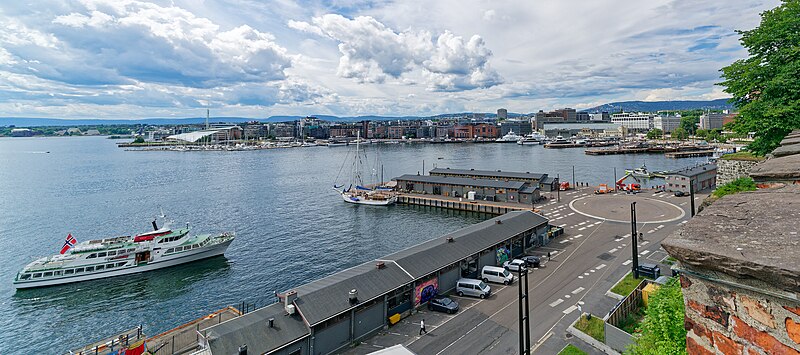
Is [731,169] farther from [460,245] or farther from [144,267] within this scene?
[144,267]

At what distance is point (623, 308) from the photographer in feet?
56.0

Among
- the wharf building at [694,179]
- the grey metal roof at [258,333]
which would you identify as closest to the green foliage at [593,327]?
the grey metal roof at [258,333]

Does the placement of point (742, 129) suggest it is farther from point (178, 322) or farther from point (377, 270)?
point (178, 322)

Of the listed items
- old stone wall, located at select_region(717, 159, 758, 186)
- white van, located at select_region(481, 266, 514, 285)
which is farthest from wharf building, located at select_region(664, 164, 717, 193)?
white van, located at select_region(481, 266, 514, 285)

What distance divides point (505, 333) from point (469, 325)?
180cm

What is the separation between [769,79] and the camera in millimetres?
16312

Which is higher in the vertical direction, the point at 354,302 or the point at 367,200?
the point at 367,200

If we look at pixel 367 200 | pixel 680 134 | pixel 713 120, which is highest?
pixel 713 120

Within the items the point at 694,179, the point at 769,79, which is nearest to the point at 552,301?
the point at 769,79

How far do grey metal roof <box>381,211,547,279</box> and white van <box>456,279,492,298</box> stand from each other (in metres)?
1.43

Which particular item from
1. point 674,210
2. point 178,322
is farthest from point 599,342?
point 674,210

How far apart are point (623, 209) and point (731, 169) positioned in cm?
1702

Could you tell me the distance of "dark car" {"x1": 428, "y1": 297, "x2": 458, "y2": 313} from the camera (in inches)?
808

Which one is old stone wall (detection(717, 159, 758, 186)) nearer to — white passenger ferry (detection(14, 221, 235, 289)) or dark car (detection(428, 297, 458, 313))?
dark car (detection(428, 297, 458, 313))
